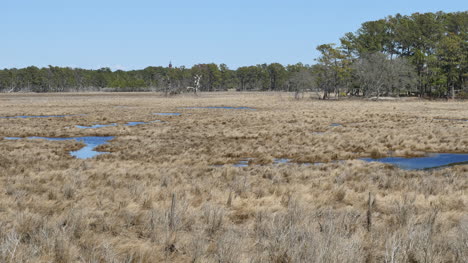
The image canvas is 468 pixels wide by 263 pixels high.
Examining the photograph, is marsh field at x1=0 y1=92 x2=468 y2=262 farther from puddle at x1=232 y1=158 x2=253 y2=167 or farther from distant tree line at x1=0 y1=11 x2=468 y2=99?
distant tree line at x1=0 y1=11 x2=468 y2=99

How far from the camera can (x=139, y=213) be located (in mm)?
6953

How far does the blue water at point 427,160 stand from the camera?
1456cm

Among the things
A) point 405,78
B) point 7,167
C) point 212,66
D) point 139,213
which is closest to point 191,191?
point 139,213

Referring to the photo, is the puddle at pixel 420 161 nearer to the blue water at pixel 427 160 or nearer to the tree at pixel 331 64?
the blue water at pixel 427 160

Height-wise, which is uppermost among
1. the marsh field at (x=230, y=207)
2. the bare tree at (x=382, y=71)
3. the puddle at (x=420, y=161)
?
the bare tree at (x=382, y=71)

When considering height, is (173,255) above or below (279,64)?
below

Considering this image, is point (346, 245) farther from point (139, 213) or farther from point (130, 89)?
point (130, 89)

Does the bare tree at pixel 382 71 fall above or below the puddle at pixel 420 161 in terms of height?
above

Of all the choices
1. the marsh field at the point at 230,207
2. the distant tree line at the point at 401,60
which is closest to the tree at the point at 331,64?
the distant tree line at the point at 401,60

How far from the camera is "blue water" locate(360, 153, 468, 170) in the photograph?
14561mm

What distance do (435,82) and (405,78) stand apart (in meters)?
5.12

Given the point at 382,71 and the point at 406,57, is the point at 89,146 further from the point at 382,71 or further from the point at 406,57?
the point at 406,57

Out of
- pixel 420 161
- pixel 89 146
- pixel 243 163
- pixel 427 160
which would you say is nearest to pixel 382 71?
pixel 427 160

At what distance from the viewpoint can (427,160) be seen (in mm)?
15875
